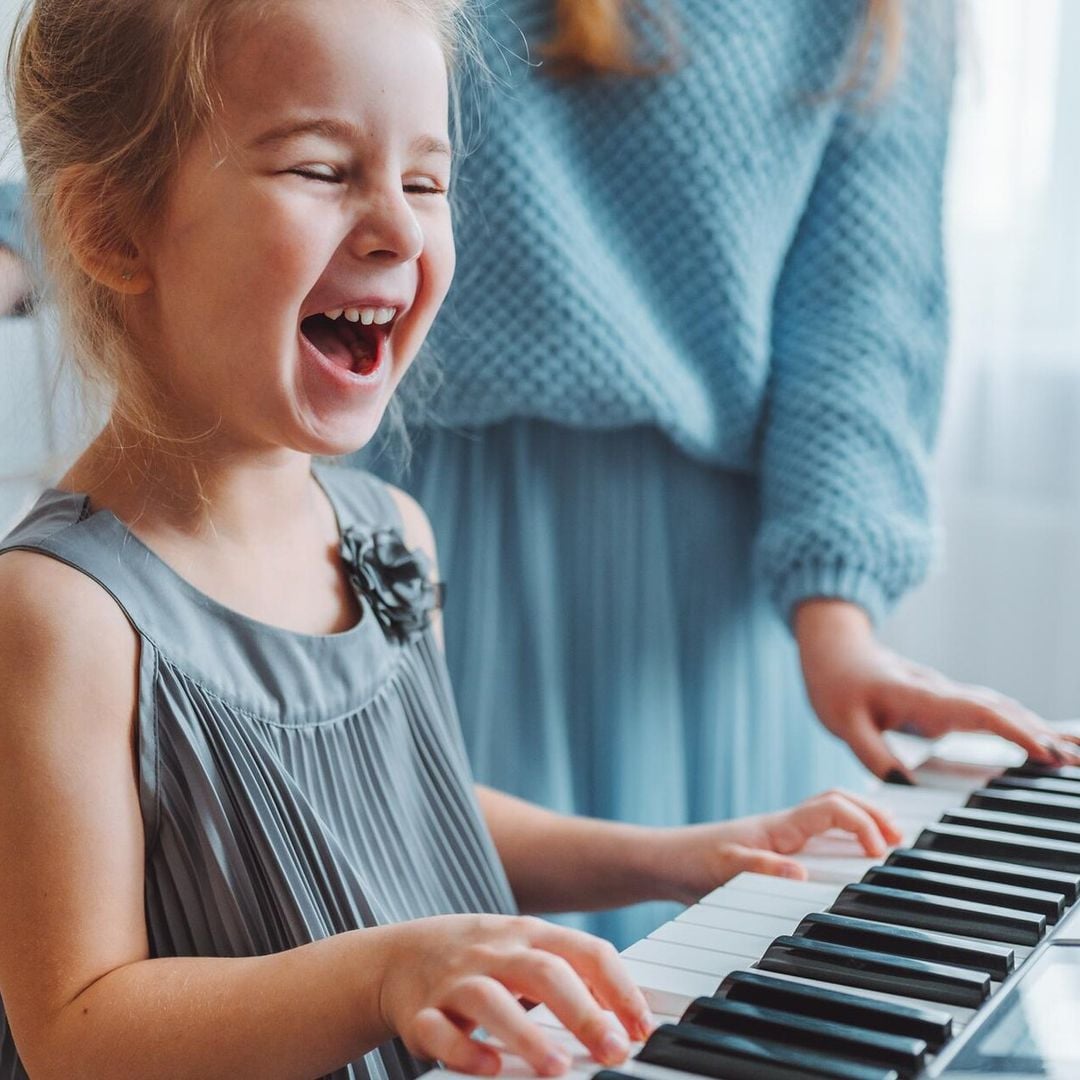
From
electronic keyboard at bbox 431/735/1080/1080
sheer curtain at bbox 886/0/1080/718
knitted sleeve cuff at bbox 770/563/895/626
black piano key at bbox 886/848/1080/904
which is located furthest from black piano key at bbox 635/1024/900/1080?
sheer curtain at bbox 886/0/1080/718

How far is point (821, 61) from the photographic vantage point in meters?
1.14

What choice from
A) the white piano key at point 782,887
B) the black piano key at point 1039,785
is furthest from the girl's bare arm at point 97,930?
the black piano key at point 1039,785

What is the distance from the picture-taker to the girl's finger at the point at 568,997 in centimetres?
54

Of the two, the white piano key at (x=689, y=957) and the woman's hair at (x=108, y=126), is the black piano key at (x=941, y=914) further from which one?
the woman's hair at (x=108, y=126)

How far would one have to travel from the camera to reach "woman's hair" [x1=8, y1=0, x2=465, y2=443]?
710 millimetres

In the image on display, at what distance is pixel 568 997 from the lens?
549 mm

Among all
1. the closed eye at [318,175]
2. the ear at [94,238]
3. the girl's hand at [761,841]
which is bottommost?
the girl's hand at [761,841]

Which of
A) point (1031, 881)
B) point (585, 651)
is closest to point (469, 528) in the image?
point (585, 651)

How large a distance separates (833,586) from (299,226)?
0.52 metres

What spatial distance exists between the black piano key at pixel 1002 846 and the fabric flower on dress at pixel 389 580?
1.05 feet

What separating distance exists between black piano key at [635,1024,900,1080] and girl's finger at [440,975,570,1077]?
4cm

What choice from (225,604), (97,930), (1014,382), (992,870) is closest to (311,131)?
(225,604)

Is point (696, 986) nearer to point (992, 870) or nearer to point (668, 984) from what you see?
point (668, 984)

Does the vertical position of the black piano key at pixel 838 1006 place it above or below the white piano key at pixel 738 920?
above
